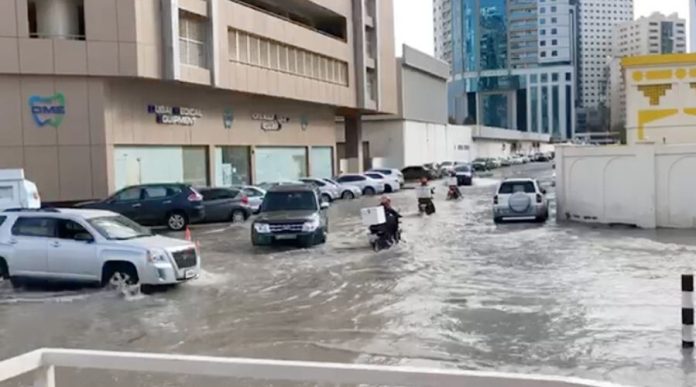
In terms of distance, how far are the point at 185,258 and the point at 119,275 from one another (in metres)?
1.22

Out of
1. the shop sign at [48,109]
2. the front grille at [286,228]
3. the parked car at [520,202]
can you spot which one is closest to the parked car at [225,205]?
the shop sign at [48,109]

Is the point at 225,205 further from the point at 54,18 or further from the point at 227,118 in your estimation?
the point at 227,118

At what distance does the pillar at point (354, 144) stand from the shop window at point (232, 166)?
21308 millimetres

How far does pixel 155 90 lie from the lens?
36.8m

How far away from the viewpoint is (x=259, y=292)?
14.4m

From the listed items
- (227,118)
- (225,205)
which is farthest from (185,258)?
(227,118)

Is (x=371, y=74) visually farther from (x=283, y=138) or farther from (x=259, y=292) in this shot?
(x=259, y=292)

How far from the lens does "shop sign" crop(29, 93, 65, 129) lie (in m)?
32.1

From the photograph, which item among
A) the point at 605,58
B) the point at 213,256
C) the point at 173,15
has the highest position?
the point at 605,58

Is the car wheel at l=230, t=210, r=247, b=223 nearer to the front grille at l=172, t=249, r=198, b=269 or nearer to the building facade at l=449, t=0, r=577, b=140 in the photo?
the front grille at l=172, t=249, r=198, b=269

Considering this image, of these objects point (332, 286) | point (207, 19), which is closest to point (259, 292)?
point (332, 286)

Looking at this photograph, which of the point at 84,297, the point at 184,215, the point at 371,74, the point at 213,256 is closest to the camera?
the point at 84,297

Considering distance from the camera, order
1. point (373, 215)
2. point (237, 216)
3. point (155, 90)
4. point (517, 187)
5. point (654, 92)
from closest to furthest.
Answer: point (373, 215), point (517, 187), point (237, 216), point (654, 92), point (155, 90)

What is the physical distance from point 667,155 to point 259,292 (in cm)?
1571
